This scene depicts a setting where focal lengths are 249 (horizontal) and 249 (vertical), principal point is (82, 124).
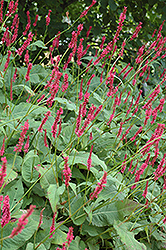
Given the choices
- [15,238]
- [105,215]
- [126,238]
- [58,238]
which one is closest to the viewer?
[15,238]

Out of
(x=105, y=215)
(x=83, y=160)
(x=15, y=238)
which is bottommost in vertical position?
(x=105, y=215)

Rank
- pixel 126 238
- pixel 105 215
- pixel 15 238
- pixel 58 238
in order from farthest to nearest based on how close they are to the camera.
Result: pixel 105 215
pixel 126 238
pixel 58 238
pixel 15 238

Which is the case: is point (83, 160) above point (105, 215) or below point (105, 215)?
above

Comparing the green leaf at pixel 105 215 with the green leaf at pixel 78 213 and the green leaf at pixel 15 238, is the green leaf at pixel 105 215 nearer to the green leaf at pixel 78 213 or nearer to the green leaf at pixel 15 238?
the green leaf at pixel 78 213

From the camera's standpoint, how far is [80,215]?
152 cm

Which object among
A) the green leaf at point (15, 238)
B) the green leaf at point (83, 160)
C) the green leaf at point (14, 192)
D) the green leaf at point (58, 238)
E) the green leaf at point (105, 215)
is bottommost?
the green leaf at point (105, 215)

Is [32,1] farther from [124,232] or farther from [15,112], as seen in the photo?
[124,232]

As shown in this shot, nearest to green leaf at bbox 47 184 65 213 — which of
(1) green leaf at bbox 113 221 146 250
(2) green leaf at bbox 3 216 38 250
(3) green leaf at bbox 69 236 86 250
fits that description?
(2) green leaf at bbox 3 216 38 250

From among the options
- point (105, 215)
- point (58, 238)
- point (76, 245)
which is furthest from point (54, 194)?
point (105, 215)

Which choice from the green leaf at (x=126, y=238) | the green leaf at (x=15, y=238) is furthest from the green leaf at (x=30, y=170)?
the green leaf at (x=126, y=238)

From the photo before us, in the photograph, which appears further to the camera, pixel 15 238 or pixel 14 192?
pixel 14 192

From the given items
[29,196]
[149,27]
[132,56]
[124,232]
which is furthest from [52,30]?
[124,232]

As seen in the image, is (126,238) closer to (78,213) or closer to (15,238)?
(78,213)

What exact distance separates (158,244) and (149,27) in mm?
3258
